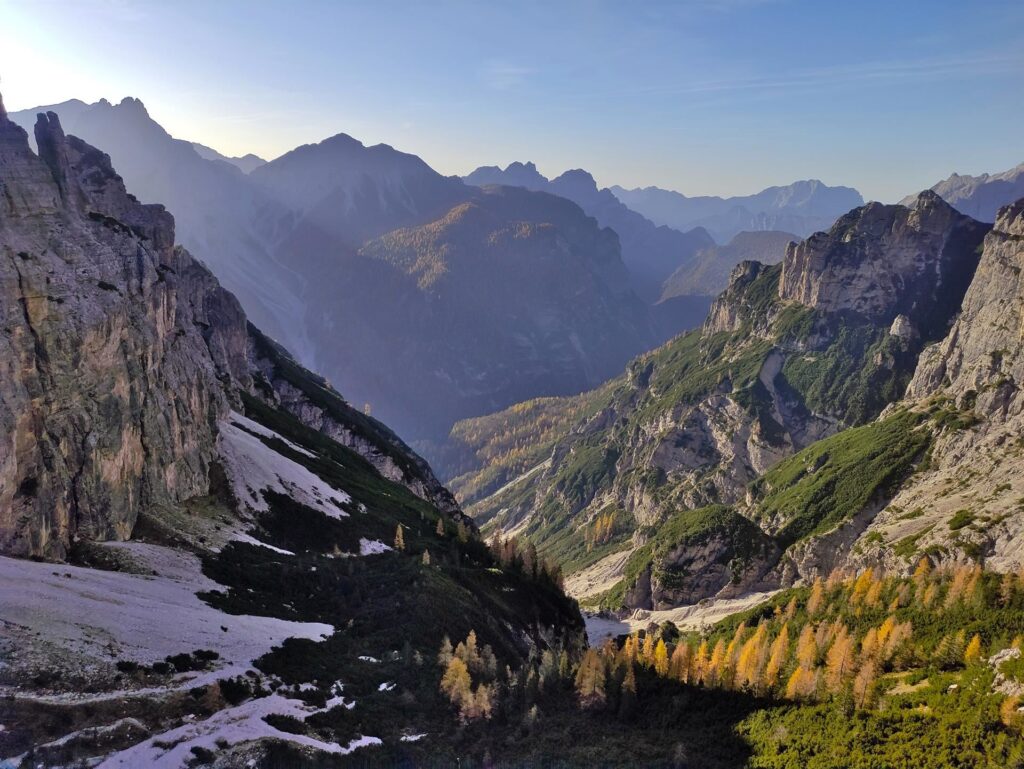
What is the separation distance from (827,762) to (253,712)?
50531 millimetres

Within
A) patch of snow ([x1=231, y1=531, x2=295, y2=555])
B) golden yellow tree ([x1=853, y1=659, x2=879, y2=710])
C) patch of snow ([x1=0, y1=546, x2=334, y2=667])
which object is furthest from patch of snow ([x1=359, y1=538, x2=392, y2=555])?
golden yellow tree ([x1=853, y1=659, x2=879, y2=710])

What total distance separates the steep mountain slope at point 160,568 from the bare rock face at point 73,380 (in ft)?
0.88

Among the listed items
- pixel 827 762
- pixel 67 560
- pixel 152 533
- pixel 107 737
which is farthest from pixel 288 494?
pixel 827 762

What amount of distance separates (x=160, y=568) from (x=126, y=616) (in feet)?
53.1

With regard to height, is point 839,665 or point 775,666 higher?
point 839,665

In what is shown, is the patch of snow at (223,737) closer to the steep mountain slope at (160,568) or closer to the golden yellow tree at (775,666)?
the steep mountain slope at (160,568)

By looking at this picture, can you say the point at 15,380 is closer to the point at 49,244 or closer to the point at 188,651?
the point at 49,244

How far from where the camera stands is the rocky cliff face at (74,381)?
71875mm

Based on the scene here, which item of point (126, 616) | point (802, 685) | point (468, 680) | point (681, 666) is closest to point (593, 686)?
point (468, 680)

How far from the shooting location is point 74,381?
80.2 meters

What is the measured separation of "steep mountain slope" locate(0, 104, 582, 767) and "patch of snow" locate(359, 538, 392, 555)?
1.93 ft

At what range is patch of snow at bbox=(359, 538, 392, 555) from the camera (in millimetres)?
125000

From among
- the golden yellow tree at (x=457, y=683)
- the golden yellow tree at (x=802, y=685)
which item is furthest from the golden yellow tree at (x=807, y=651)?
the golden yellow tree at (x=457, y=683)

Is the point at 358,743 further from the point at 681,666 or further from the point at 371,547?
the point at 371,547
